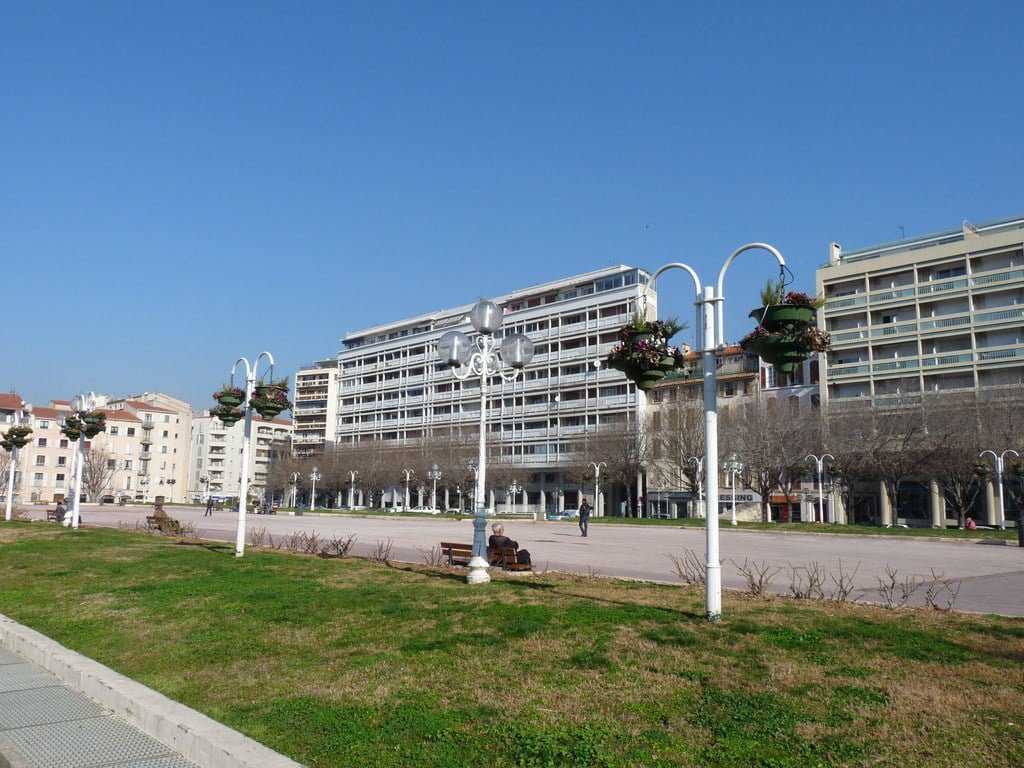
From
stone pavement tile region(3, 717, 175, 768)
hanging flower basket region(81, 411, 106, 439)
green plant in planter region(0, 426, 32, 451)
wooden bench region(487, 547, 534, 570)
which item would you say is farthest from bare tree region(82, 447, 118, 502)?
stone pavement tile region(3, 717, 175, 768)

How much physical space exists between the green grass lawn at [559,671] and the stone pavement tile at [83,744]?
501 millimetres

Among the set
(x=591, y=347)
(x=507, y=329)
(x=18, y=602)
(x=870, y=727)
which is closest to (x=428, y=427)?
(x=507, y=329)

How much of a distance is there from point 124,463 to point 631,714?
123 m

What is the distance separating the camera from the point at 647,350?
9.33m

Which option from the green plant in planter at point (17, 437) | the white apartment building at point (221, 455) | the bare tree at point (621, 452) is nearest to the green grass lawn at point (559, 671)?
the green plant in planter at point (17, 437)

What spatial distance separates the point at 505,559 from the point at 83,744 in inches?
360

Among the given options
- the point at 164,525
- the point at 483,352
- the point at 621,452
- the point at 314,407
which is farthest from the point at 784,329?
the point at 314,407

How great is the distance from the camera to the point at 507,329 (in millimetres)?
97562

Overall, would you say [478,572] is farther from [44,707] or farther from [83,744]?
[83,744]

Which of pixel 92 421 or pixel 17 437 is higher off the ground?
pixel 92 421

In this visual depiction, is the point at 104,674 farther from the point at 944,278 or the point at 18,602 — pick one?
the point at 944,278

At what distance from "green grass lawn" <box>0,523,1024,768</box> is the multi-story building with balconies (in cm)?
5231

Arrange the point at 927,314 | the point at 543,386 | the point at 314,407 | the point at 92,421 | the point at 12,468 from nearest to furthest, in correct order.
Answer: the point at 92,421 < the point at 12,468 < the point at 927,314 < the point at 543,386 < the point at 314,407

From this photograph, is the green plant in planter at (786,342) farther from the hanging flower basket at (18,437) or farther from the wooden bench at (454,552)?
the hanging flower basket at (18,437)
